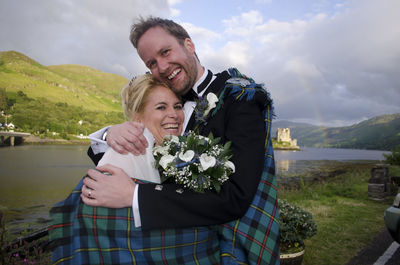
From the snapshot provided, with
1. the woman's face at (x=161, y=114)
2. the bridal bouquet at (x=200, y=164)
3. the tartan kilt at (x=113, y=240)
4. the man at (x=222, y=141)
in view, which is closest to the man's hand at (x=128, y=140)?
the man at (x=222, y=141)

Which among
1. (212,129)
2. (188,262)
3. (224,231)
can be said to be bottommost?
(188,262)

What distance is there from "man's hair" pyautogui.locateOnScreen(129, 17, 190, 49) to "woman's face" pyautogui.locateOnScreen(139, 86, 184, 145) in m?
0.67

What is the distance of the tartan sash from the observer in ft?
7.41

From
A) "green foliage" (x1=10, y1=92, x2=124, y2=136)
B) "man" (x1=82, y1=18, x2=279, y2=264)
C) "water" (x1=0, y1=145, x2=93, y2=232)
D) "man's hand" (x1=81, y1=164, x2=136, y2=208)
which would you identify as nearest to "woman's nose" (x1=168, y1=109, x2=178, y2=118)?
"man" (x1=82, y1=18, x2=279, y2=264)

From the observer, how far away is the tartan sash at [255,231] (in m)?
2.26

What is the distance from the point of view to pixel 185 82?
300cm

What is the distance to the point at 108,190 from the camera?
2.02 meters

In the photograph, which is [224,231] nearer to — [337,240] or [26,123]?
[337,240]

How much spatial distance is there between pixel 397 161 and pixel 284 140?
462ft

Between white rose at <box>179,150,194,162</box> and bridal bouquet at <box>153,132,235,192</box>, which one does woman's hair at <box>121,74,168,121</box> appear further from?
white rose at <box>179,150,194,162</box>

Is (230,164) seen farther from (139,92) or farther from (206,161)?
(139,92)

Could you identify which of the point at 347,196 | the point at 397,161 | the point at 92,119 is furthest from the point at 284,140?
the point at 347,196

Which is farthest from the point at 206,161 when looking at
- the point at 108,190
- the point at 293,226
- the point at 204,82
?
the point at 293,226

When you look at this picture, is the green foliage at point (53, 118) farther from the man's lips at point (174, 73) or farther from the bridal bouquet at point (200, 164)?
the bridal bouquet at point (200, 164)
